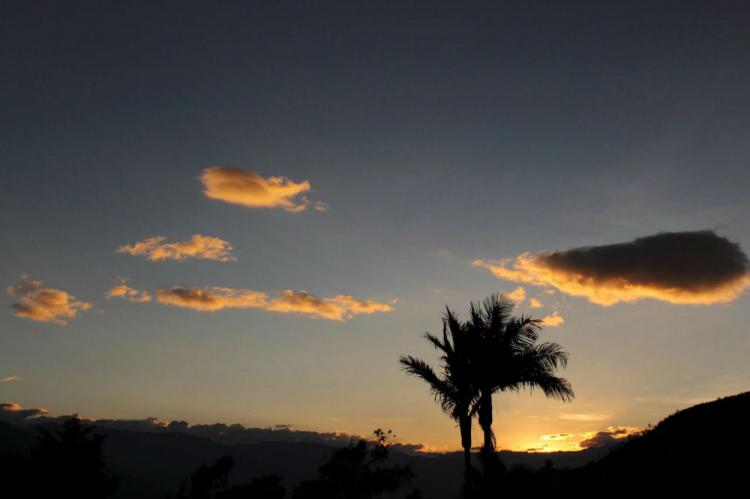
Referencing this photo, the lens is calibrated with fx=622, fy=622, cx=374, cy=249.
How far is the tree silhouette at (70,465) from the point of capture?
41.0 meters

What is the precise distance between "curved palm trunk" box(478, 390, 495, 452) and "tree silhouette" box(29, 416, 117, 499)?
106ft

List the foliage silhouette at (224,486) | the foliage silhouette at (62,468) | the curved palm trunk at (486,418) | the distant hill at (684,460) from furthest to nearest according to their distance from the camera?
the foliage silhouette at (224,486) < the foliage silhouette at (62,468) < the curved palm trunk at (486,418) < the distant hill at (684,460)

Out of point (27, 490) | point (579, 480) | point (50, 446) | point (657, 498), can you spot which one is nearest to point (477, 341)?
point (579, 480)

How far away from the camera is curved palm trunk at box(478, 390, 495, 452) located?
21038 millimetres

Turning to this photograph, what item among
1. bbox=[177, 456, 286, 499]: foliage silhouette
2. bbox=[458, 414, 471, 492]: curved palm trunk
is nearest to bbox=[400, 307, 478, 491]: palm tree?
bbox=[458, 414, 471, 492]: curved palm trunk

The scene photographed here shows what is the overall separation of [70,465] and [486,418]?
111 ft

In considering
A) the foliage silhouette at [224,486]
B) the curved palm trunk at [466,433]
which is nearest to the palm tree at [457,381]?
the curved palm trunk at [466,433]

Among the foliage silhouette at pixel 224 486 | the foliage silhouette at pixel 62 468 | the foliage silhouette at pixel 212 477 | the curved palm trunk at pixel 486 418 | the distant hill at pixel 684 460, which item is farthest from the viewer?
the foliage silhouette at pixel 212 477

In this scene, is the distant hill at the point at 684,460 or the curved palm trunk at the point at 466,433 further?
the curved palm trunk at the point at 466,433

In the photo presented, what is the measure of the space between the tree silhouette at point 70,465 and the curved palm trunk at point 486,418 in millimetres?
32357

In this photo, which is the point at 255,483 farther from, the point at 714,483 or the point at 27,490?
the point at 714,483

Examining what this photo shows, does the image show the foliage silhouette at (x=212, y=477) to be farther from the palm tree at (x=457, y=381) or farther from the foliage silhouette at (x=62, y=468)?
the palm tree at (x=457, y=381)

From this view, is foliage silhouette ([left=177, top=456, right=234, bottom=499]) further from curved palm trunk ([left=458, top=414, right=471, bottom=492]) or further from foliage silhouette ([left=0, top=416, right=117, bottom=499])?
curved palm trunk ([left=458, top=414, right=471, bottom=492])

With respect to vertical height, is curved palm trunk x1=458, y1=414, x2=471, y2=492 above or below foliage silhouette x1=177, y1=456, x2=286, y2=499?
above
